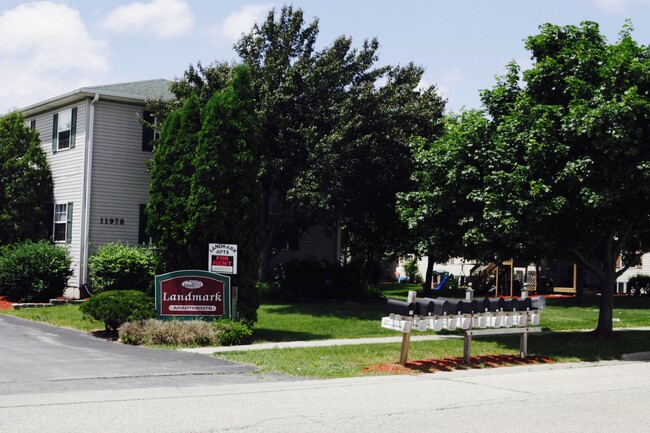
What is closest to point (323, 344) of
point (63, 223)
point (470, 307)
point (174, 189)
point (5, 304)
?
point (470, 307)

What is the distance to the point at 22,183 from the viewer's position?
26.5 meters

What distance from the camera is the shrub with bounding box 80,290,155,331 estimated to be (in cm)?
1603

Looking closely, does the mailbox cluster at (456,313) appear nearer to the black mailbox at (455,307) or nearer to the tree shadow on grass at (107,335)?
the black mailbox at (455,307)

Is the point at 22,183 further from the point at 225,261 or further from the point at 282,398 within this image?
the point at 282,398

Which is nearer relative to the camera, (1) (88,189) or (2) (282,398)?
(2) (282,398)

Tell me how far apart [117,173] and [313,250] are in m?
9.03

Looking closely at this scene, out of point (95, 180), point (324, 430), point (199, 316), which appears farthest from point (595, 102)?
point (95, 180)

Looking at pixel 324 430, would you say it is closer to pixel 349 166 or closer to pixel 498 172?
pixel 498 172

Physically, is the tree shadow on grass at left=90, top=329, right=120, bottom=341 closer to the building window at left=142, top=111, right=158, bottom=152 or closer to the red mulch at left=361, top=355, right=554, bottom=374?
the red mulch at left=361, top=355, right=554, bottom=374

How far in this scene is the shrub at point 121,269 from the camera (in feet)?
76.0

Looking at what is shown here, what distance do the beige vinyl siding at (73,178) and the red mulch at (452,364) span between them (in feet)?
52.5

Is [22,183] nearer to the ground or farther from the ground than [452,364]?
farther from the ground

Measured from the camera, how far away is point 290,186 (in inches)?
966

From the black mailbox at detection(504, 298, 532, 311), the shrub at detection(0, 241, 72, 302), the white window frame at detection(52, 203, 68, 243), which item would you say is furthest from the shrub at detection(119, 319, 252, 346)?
the white window frame at detection(52, 203, 68, 243)
